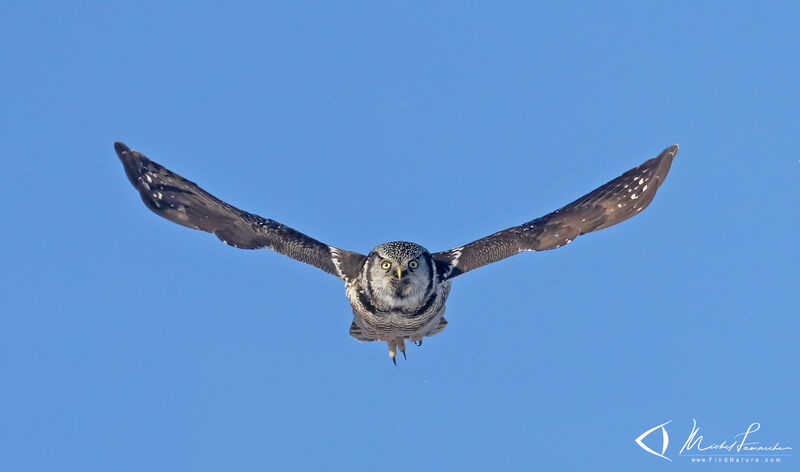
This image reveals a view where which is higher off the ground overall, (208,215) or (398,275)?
(208,215)

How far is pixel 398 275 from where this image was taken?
12.6m

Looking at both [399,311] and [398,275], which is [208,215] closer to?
[399,311]

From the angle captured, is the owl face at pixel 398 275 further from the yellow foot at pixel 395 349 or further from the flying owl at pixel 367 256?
the yellow foot at pixel 395 349

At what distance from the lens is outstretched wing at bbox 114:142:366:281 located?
1476 cm

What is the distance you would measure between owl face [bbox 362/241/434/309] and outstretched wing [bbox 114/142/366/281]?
1.56 meters

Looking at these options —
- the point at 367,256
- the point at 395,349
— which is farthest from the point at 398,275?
the point at 395,349

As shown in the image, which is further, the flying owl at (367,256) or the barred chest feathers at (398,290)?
the flying owl at (367,256)

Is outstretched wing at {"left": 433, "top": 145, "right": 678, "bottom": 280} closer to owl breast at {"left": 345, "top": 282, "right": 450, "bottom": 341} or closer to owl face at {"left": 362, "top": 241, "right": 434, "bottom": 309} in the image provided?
owl breast at {"left": 345, "top": 282, "right": 450, "bottom": 341}

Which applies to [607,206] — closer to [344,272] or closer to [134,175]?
[344,272]

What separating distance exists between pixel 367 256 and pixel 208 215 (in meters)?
3.33

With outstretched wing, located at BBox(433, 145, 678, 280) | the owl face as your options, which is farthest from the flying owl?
the owl face

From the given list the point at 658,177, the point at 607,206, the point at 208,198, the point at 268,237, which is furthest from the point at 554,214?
the point at 208,198

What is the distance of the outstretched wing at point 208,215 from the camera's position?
1476 cm

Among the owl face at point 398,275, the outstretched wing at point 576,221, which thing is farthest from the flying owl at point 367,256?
the owl face at point 398,275
